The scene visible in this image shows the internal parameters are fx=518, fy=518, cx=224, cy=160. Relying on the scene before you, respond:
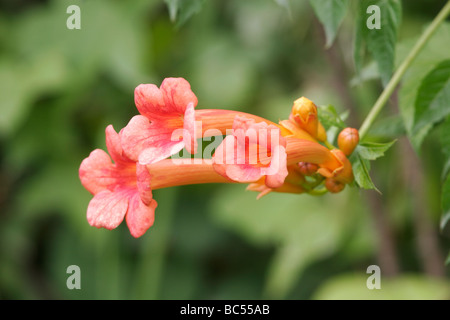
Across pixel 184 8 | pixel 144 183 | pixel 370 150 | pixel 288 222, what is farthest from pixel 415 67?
pixel 288 222

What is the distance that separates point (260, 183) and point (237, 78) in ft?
4.28

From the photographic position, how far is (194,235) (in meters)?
1.96

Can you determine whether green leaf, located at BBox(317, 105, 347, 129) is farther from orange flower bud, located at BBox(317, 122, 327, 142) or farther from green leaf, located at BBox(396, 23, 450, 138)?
green leaf, located at BBox(396, 23, 450, 138)

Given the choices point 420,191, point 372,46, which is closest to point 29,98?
point 420,191

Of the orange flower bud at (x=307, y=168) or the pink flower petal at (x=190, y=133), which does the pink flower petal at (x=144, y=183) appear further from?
the orange flower bud at (x=307, y=168)

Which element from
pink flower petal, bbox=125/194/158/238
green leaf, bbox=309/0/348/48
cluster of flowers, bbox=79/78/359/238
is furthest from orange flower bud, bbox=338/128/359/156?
pink flower petal, bbox=125/194/158/238

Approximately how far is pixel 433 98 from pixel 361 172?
15 cm

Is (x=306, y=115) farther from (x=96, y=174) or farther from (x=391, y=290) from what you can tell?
(x=391, y=290)

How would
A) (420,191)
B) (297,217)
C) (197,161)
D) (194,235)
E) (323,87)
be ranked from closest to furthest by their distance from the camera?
(197,161)
(420,191)
(297,217)
(323,87)
(194,235)

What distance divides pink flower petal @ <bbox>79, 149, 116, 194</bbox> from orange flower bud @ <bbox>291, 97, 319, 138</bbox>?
224mm

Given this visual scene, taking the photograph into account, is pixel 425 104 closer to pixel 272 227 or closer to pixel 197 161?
pixel 197 161

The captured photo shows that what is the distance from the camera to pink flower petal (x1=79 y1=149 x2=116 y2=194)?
607 mm

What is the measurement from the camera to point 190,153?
0.51 meters

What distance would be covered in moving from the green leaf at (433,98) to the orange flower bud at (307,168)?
5.1 inches
